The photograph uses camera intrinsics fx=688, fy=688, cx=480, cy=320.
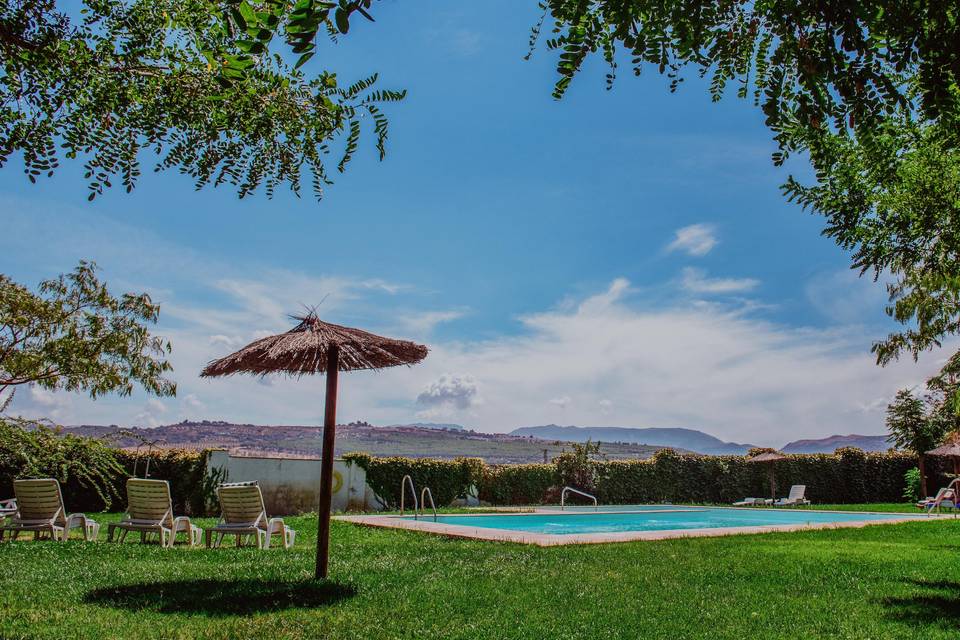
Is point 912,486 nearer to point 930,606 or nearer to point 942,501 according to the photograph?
point 942,501

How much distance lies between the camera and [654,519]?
20547 millimetres

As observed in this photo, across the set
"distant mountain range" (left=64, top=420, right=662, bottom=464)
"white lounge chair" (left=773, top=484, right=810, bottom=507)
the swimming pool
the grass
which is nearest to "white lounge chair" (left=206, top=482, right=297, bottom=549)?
the grass

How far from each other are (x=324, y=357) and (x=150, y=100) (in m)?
3.43

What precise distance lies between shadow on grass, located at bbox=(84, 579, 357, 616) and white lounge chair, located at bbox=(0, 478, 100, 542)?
Answer: 564 cm

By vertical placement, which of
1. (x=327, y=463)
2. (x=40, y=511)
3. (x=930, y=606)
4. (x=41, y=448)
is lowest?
(x=40, y=511)

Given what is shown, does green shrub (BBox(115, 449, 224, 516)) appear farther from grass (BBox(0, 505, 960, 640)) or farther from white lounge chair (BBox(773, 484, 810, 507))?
white lounge chair (BBox(773, 484, 810, 507))

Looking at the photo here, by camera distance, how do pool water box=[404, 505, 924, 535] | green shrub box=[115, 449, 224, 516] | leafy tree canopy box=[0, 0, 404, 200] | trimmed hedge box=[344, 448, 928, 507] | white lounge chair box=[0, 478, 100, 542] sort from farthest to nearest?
trimmed hedge box=[344, 448, 928, 507] → green shrub box=[115, 449, 224, 516] → pool water box=[404, 505, 924, 535] → white lounge chair box=[0, 478, 100, 542] → leafy tree canopy box=[0, 0, 404, 200]

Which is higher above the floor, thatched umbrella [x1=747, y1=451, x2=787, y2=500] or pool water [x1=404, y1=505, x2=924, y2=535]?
thatched umbrella [x1=747, y1=451, x2=787, y2=500]

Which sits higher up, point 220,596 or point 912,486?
point 220,596

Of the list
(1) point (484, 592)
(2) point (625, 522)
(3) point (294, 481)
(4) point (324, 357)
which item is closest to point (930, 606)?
(1) point (484, 592)

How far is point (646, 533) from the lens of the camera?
1209cm

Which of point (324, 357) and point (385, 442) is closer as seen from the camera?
point (324, 357)

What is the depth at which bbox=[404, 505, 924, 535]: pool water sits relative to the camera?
17281 mm

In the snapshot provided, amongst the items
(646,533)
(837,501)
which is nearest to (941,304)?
(646,533)
